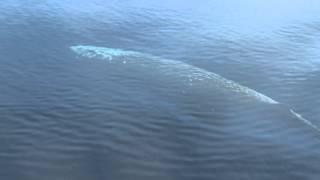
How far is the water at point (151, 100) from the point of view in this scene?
2152 cm

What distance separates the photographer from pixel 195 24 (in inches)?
1688

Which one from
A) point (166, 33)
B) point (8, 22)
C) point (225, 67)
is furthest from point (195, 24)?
point (8, 22)

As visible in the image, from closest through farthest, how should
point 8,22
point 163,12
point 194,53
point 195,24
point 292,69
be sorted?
point 292,69 < point 194,53 < point 8,22 < point 195,24 < point 163,12

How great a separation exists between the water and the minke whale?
1.38 ft

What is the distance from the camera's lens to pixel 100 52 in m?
34.0

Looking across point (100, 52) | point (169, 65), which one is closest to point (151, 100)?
point (169, 65)

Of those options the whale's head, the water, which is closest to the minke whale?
the whale's head

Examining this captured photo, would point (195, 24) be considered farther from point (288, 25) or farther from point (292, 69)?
point (292, 69)

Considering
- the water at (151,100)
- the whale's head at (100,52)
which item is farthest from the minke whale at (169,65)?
the water at (151,100)

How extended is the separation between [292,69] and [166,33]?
34.2 ft

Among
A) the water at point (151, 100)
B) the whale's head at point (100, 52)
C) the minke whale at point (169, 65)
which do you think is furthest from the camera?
the whale's head at point (100, 52)

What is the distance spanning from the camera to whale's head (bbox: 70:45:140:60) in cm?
3328

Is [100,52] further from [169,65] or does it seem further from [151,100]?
[151,100]

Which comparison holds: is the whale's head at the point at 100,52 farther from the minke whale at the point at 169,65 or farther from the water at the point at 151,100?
the water at the point at 151,100
